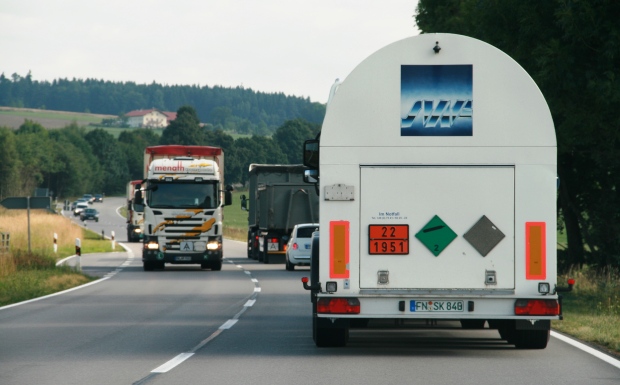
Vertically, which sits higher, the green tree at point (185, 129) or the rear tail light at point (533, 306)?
the green tree at point (185, 129)

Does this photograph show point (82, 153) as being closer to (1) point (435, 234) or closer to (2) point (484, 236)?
(1) point (435, 234)

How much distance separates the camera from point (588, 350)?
42.5 feet

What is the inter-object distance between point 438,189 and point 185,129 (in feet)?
581

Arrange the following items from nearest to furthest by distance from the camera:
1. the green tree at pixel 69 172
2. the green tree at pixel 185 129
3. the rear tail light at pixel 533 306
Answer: the rear tail light at pixel 533 306
the green tree at pixel 185 129
the green tree at pixel 69 172

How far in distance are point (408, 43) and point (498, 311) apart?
3.06 metres

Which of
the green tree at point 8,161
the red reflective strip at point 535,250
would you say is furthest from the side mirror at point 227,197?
the green tree at point 8,161

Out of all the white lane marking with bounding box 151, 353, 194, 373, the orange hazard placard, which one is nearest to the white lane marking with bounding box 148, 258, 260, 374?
the white lane marking with bounding box 151, 353, 194, 373

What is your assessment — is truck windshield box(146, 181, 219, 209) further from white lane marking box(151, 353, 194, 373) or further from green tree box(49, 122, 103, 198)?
green tree box(49, 122, 103, 198)

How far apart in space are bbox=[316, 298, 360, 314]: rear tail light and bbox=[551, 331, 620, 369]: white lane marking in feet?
8.91

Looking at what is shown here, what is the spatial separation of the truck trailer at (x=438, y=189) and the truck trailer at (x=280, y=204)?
26.7 metres

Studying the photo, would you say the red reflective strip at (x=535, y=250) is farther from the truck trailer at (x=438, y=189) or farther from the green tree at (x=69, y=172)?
the green tree at (x=69, y=172)

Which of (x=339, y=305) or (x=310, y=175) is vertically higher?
(x=310, y=175)

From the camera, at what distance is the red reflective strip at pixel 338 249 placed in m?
12.1

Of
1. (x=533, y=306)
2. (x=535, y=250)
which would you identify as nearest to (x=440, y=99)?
(x=535, y=250)
